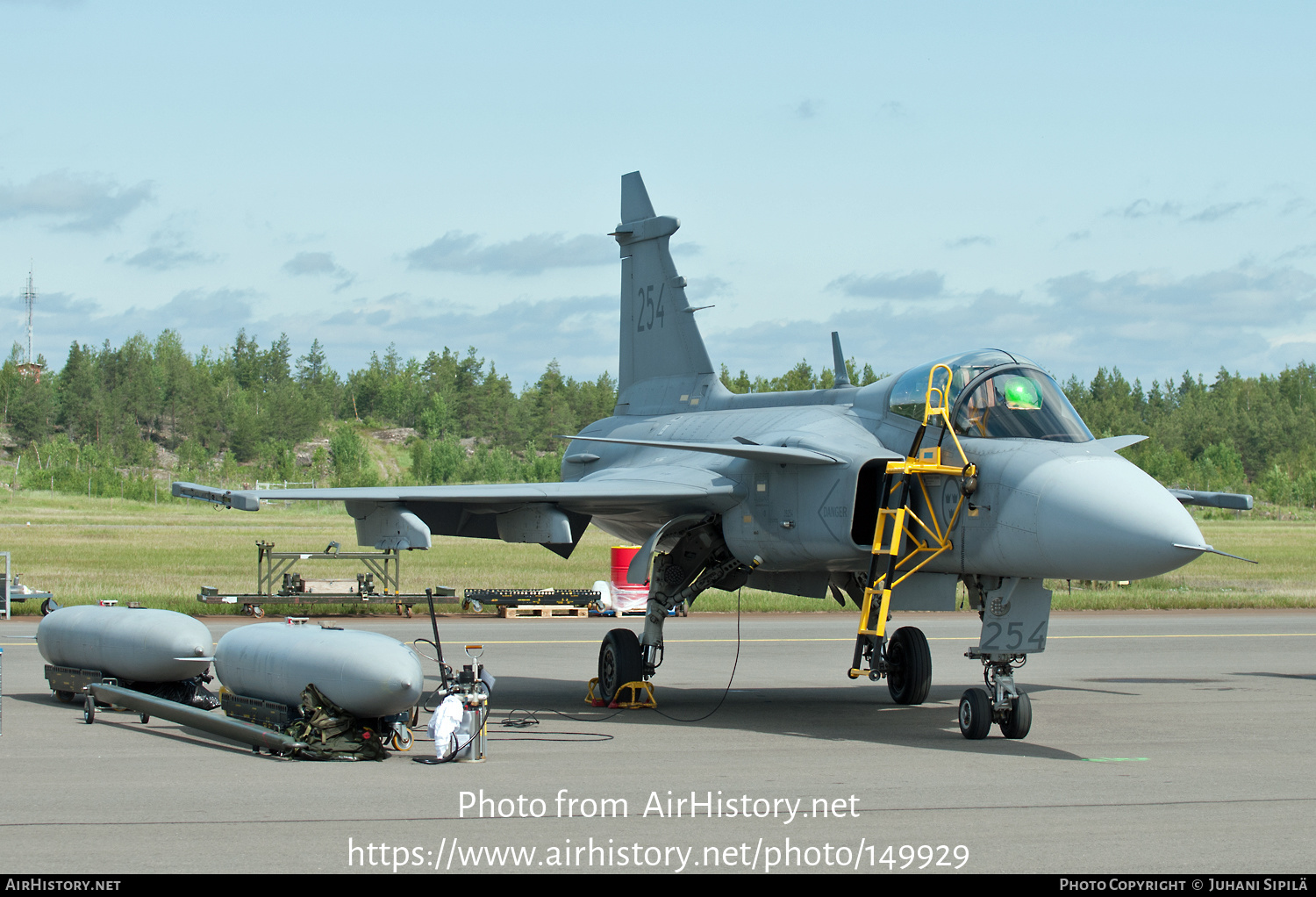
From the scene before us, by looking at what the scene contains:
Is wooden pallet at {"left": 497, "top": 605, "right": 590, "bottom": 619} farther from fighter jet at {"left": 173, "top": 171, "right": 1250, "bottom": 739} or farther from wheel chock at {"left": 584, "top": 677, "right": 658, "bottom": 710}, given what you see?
wheel chock at {"left": 584, "top": 677, "right": 658, "bottom": 710}

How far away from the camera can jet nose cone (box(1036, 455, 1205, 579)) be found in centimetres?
1052

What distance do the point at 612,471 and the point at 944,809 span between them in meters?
8.40

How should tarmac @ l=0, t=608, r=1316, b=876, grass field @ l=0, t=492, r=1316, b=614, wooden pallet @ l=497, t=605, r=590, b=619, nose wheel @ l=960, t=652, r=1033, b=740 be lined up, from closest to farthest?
tarmac @ l=0, t=608, r=1316, b=876 → nose wheel @ l=960, t=652, r=1033, b=740 → wooden pallet @ l=497, t=605, r=590, b=619 → grass field @ l=0, t=492, r=1316, b=614

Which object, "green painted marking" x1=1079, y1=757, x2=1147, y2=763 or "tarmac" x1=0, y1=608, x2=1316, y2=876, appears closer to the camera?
"tarmac" x1=0, y1=608, x2=1316, y2=876

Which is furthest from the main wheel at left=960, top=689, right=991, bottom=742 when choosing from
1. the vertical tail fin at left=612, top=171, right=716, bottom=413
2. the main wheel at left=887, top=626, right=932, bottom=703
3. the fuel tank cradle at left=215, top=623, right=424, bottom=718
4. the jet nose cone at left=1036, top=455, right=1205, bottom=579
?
the vertical tail fin at left=612, top=171, right=716, bottom=413

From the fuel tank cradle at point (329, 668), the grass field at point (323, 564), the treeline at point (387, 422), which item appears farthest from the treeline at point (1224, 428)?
the fuel tank cradle at point (329, 668)

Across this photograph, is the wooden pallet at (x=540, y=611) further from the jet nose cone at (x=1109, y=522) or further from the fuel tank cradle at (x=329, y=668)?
the jet nose cone at (x=1109, y=522)

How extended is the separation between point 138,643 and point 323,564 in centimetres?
3610

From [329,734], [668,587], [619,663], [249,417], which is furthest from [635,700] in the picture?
[249,417]

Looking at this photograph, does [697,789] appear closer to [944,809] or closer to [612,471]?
[944,809]

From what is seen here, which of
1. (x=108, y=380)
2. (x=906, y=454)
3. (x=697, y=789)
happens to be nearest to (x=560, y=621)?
(x=906, y=454)

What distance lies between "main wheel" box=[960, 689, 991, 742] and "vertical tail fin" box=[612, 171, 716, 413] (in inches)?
263

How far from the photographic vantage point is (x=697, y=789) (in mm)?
9531

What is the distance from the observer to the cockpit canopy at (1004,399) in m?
12.0
